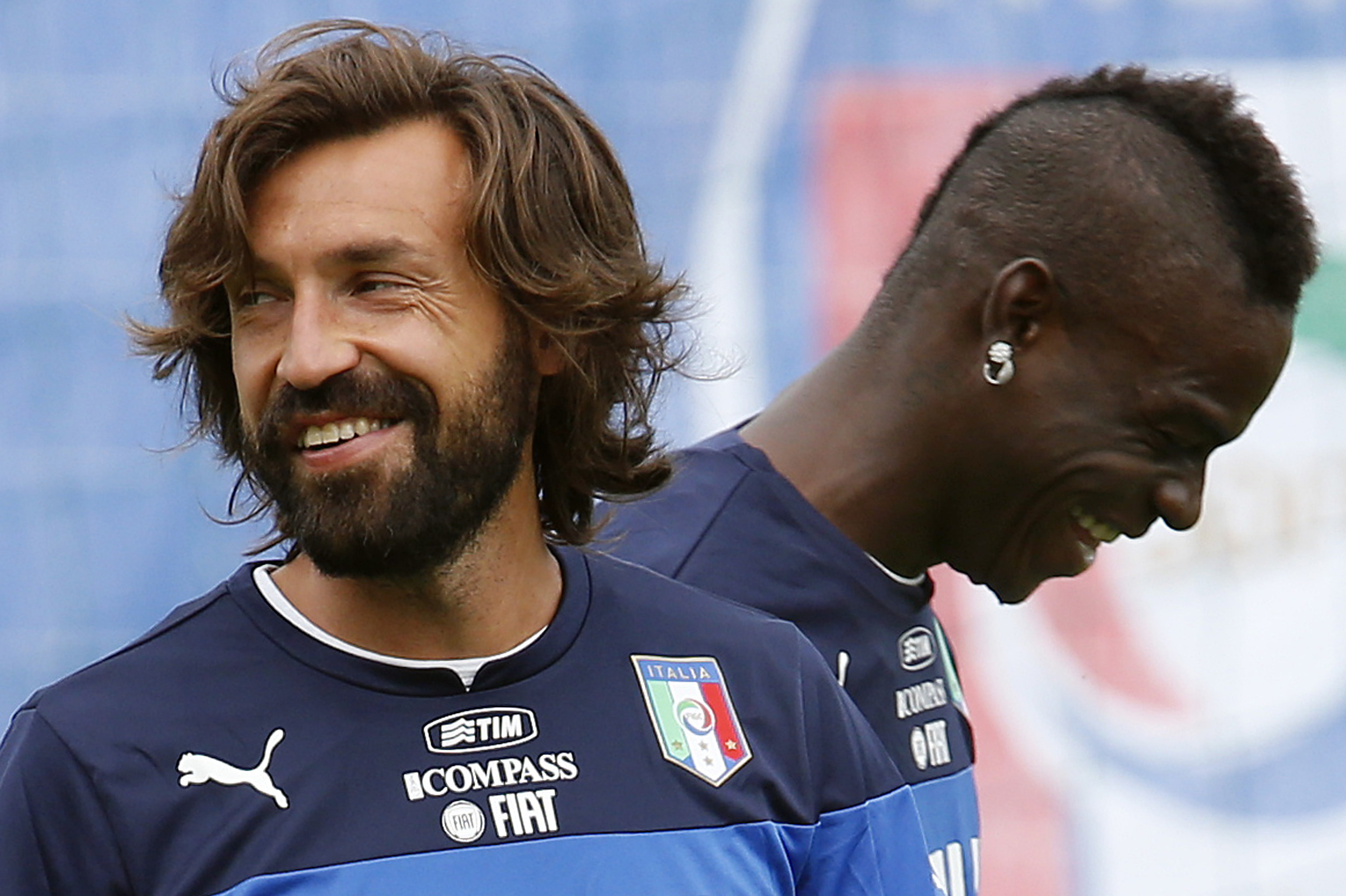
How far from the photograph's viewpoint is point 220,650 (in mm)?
1658

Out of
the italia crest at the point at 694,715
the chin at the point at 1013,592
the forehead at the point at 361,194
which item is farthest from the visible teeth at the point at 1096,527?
the forehead at the point at 361,194

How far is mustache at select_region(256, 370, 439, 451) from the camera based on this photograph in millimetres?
1651

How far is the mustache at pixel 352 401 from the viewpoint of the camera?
5.42 feet

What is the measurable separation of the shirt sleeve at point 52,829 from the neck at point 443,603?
0.85ft

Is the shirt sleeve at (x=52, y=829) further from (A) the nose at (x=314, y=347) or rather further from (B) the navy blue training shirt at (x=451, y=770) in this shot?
(A) the nose at (x=314, y=347)

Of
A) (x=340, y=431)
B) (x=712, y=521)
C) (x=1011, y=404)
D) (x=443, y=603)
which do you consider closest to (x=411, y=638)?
(x=443, y=603)

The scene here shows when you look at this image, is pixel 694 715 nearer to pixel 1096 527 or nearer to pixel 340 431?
pixel 340 431

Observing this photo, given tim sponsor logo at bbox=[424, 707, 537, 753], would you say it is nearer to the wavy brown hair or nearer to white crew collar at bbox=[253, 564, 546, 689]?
white crew collar at bbox=[253, 564, 546, 689]

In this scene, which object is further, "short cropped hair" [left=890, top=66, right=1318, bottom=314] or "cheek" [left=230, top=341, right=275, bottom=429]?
"short cropped hair" [left=890, top=66, right=1318, bottom=314]

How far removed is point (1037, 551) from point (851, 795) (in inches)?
27.0

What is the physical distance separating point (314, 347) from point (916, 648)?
975 millimetres

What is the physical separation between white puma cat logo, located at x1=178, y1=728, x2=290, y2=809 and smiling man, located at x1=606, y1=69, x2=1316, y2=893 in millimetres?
691

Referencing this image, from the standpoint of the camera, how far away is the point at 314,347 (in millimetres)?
1644

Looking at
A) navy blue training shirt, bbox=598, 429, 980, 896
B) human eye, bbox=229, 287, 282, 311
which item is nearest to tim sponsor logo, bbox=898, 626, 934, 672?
navy blue training shirt, bbox=598, 429, 980, 896
